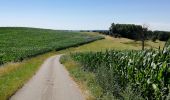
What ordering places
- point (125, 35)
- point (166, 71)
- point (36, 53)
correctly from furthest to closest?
1. point (125, 35)
2. point (36, 53)
3. point (166, 71)

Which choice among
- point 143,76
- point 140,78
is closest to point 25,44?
point 140,78

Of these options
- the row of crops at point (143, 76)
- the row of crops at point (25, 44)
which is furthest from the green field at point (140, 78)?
the row of crops at point (25, 44)

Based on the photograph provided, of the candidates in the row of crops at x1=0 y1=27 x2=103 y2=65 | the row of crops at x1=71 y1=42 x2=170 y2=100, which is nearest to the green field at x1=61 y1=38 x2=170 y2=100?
the row of crops at x1=71 y1=42 x2=170 y2=100

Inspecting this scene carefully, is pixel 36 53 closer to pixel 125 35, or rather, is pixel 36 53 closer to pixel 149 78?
pixel 149 78

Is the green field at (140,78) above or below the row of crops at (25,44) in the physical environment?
above

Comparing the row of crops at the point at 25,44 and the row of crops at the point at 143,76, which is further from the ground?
the row of crops at the point at 143,76

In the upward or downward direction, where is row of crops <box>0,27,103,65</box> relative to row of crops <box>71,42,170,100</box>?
downward

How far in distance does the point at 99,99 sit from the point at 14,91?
5.74 meters

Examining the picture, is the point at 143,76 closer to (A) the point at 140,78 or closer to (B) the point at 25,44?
(A) the point at 140,78

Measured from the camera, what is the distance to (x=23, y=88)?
22.5 metres

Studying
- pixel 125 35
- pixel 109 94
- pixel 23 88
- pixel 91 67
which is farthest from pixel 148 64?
pixel 125 35

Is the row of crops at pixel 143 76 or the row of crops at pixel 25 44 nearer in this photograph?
the row of crops at pixel 143 76

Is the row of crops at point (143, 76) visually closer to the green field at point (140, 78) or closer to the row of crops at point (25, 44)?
the green field at point (140, 78)

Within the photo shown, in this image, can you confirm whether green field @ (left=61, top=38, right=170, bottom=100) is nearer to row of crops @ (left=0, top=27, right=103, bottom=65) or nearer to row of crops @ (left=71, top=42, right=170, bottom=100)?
row of crops @ (left=71, top=42, right=170, bottom=100)
